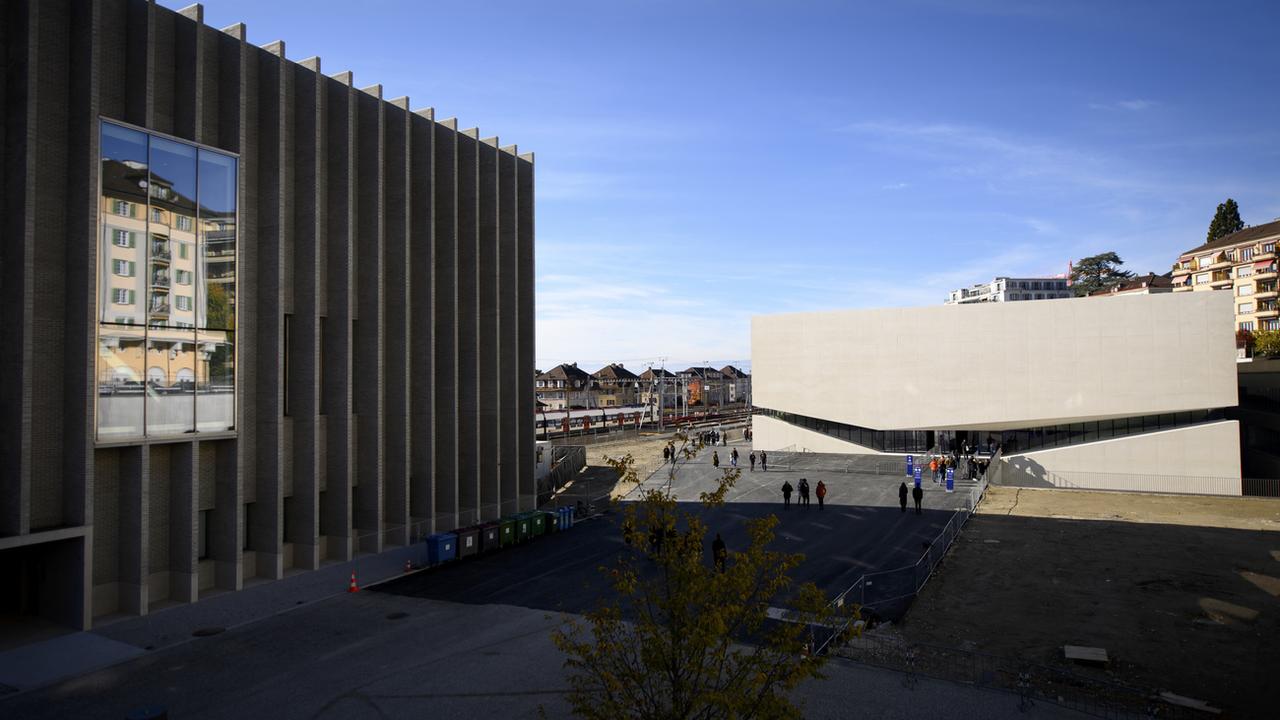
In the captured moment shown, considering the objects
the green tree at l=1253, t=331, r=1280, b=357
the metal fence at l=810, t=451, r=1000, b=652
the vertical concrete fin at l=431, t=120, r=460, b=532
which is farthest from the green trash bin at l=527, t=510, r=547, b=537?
the green tree at l=1253, t=331, r=1280, b=357

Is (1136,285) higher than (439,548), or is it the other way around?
(1136,285)

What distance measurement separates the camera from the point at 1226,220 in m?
105

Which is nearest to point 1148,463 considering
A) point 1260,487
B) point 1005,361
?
point 1260,487

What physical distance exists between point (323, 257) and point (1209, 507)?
130ft

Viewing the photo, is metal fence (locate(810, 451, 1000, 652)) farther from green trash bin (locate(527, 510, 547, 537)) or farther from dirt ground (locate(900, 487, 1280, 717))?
green trash bin (locate(527, 510, 547, 537))

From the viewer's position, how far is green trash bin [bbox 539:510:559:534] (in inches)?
1218

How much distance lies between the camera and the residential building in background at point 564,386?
549 ft

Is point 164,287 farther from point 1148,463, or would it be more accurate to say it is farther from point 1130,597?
point 1148,463

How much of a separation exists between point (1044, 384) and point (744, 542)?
104 feet

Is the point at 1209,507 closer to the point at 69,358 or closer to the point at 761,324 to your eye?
the point at 761,324

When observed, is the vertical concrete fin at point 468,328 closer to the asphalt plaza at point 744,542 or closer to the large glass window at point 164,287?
the asphalt plaza at point 744,542

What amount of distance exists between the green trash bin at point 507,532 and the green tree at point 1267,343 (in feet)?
216

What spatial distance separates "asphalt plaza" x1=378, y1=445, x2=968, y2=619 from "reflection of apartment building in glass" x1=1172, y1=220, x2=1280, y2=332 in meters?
59.1

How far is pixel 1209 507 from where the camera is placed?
35.3 m
